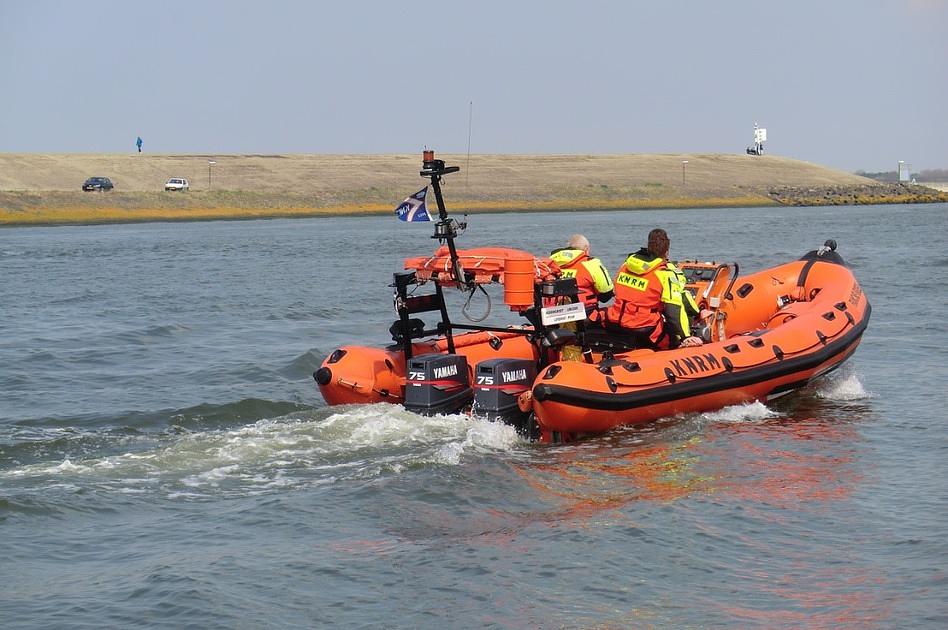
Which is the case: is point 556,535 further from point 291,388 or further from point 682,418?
point 291,388

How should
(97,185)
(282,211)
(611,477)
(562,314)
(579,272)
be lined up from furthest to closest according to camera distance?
(282,211)
(97,185)
(579,272)
(562,314)
(611,477)

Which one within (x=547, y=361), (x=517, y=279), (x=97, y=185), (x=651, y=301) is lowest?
(x=547, y=361)

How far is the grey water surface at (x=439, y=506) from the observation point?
5.88 metres

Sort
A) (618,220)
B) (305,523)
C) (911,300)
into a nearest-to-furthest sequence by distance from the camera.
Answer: (305,523) → (911,300) → (618,220)

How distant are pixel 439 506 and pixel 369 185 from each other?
59575 mm

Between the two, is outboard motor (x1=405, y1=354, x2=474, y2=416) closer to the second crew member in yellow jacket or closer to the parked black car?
the second crew member in yellow jacket

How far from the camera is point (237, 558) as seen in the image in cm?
649

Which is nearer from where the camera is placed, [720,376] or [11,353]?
[720,376]

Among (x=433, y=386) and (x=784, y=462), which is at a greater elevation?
(x=433, y=386)

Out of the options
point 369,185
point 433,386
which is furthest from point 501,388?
point 369,185

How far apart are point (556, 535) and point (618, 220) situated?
4281cm

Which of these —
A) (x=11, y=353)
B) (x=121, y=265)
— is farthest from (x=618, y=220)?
(x=11, y=353)

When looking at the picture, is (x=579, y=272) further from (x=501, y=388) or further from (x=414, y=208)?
(x=414, y=208)

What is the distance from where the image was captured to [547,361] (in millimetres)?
9688
